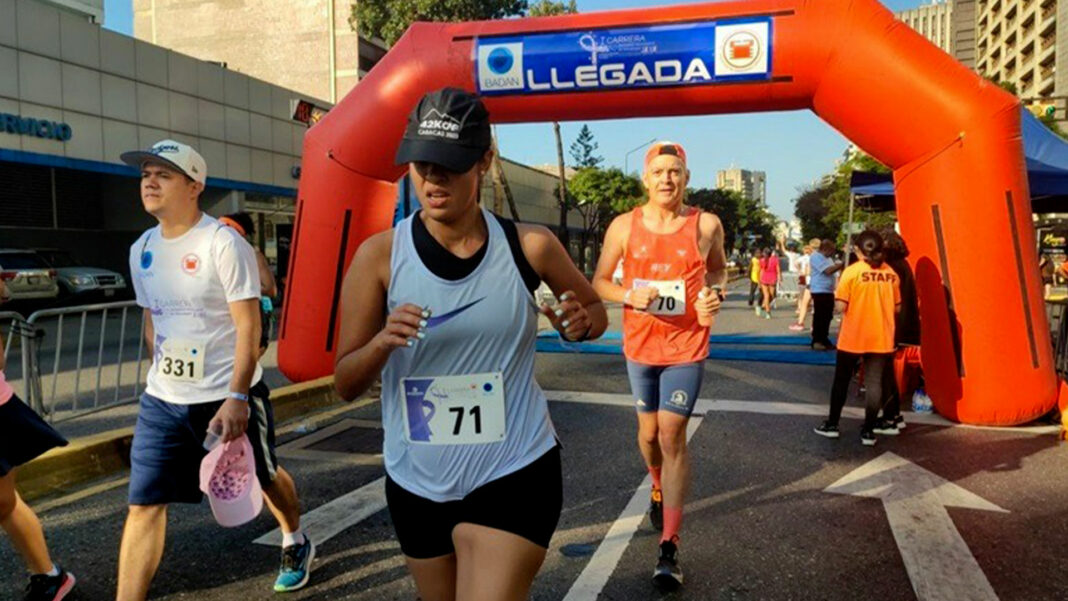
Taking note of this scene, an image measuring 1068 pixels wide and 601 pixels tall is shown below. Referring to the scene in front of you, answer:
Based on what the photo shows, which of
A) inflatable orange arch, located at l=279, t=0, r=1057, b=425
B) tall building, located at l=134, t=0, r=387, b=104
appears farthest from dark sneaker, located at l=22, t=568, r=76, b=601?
tall building, located at l=134, t=0, r=387, b=104

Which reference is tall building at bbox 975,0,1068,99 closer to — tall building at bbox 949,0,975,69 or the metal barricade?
tall building at bbox 949,0,975,69

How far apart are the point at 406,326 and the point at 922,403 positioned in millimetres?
6792

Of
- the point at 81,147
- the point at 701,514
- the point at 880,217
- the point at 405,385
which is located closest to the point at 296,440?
the point at 701,514

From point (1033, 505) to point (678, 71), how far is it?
4.68m

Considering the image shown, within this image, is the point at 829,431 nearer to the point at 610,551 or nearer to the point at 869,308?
the point at 869,308

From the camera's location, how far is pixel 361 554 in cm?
365

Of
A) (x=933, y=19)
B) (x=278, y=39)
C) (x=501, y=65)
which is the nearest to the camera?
(x=501, y=65)

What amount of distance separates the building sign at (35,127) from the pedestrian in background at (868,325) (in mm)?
17502

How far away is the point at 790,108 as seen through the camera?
24.4ft

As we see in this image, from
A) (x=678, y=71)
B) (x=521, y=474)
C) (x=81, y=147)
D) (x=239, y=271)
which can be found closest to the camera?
(x=521, y=474)

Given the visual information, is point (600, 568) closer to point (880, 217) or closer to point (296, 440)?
point (296, 440)

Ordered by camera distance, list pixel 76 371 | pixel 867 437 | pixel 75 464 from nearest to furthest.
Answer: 1. pixel 75 464
2. pixel 867 437
3. pixel 76 371

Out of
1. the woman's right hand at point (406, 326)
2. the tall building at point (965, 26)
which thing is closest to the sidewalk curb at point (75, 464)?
the woman's right hand at point (406, 326)

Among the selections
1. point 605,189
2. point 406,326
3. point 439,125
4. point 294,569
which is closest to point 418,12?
point 605,189
